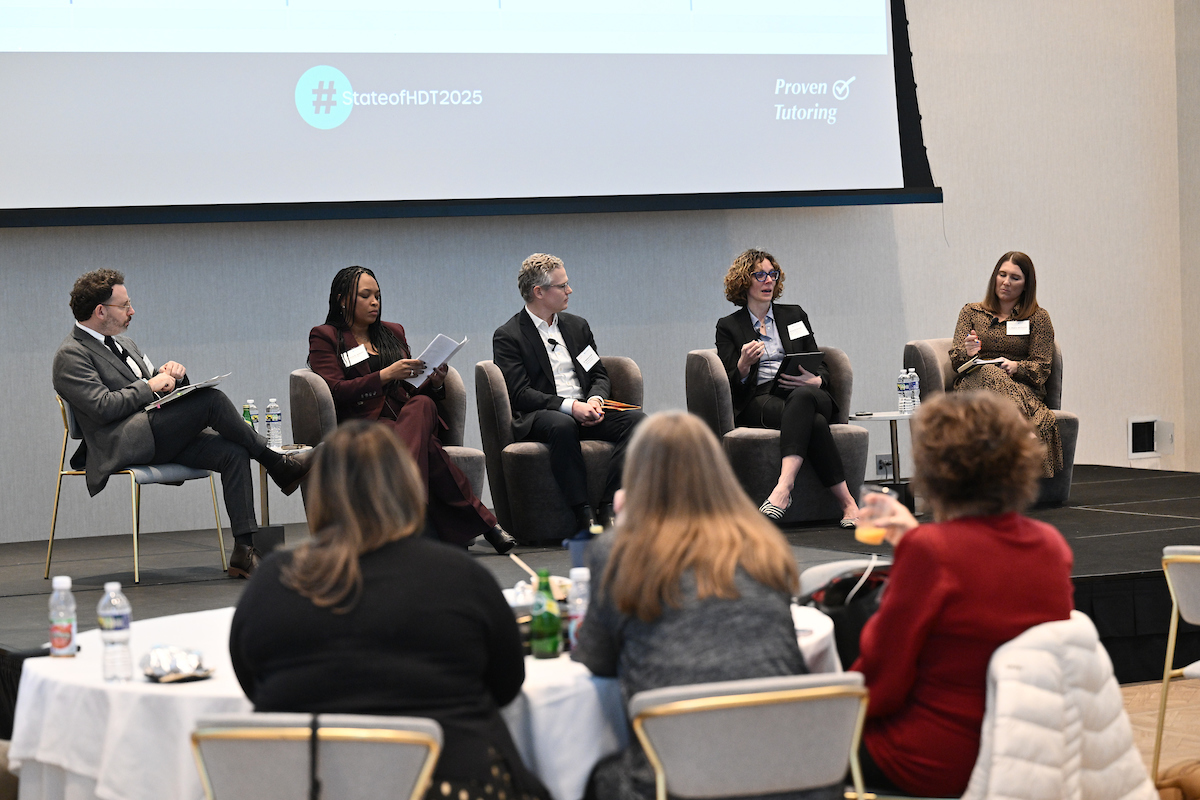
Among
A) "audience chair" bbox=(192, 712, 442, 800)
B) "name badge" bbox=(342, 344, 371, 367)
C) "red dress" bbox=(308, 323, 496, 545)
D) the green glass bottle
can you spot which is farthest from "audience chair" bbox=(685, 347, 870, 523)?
"audience chair" bbox=(192, 712, 442, 800)

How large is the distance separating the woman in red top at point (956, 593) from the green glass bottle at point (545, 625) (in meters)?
0.54

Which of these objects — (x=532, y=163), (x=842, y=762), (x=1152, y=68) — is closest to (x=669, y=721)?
(x=842, y=762)

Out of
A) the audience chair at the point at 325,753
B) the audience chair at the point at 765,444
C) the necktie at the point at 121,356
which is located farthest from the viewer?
the audience chair at the point at 765,444

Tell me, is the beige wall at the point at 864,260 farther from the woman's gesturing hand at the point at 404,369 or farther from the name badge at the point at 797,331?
the woman's gesturing hand at the point at 404,369

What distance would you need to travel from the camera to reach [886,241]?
683 centimetres

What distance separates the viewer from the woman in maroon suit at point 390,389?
467cm

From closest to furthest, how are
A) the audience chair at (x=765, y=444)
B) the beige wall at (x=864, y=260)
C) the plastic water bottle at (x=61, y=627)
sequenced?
the plastic water bottle at (x=61, y=627) < the audience chair at (x=765, y=444) < the beige wall at (x=864, y=260)

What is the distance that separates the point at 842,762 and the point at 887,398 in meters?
5.17

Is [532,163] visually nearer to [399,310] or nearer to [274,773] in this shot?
[399,310]

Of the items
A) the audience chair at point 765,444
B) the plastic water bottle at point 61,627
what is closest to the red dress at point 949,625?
the plastic water bottle at point 61,627

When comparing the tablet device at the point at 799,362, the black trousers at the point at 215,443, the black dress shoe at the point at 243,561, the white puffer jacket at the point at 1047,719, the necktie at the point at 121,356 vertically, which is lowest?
the black dress shoe at the point at 243,561

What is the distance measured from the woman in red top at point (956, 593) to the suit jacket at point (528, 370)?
3.10 metres

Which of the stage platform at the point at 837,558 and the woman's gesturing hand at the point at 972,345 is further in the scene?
the woman's gesturing hand at the point at 972,345

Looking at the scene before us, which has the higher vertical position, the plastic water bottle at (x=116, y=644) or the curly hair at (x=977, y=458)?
the curly hair at (x=977, y=458)
